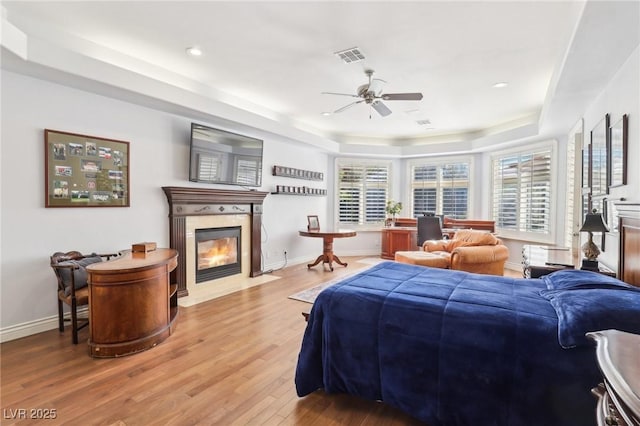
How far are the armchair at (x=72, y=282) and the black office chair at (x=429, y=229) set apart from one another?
5348 millimetres

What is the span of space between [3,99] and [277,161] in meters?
3.92

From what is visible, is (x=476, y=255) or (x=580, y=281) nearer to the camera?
(x=580, y=281)

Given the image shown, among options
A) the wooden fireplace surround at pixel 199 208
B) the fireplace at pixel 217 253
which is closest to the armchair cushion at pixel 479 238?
the wooden fireplace surround at pixel 199 208

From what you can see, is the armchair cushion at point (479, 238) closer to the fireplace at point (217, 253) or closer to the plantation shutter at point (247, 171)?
the plantation shutter at point (247, 171)

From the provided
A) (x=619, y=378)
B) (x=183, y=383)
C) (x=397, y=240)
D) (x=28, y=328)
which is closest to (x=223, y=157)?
(x=28, y=328)

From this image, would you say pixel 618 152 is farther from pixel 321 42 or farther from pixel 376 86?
pixel 321 42

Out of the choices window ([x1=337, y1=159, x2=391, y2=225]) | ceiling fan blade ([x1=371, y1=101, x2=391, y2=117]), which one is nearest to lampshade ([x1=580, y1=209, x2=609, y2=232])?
ceiling fan blade ([x1=371, y1=101, x2=391, y2=117])

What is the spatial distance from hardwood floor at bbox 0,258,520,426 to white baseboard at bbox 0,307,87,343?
0.26 ft

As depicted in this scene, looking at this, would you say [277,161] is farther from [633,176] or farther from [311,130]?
[633,176]

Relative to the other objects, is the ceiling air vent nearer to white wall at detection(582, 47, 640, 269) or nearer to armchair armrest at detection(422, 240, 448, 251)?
white wall at detection(582, 47, 640, 269)

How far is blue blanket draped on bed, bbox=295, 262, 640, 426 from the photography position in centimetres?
156

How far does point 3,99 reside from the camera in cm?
294

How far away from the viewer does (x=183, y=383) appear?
2.35 metres

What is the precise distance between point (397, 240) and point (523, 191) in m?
2.67
